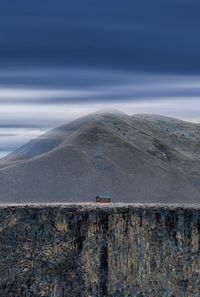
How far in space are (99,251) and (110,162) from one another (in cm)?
4643

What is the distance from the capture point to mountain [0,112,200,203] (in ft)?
156

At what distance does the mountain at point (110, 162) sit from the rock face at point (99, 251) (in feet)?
123

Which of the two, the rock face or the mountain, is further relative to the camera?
the mountain

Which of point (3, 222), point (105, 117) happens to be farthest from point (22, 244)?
point (105, 117)

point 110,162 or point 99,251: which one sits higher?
point 110,162

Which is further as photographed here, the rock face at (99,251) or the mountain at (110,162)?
the mountain at (110,162)

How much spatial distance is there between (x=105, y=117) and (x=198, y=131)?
6.98 metres

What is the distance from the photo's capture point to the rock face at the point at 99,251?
664 cm

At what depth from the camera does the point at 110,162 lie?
2090 inches

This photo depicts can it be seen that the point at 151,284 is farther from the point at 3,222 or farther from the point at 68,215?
the point at 3,222

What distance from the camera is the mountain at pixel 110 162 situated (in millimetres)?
47656

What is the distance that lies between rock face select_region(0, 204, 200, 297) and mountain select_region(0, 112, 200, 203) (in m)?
37.6

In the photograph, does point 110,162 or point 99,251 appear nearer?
point 99,251

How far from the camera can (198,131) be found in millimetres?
59406
